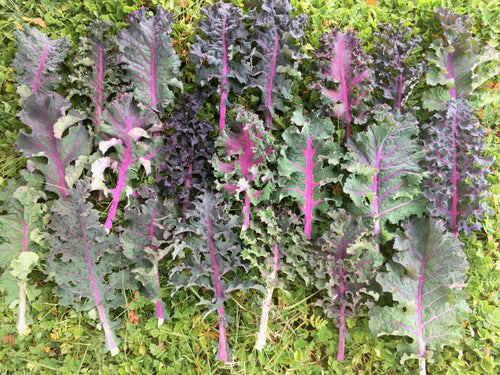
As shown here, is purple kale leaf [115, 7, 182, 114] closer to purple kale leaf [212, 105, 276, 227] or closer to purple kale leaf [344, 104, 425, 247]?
purple kale leaf [212, 105, 276, 227]

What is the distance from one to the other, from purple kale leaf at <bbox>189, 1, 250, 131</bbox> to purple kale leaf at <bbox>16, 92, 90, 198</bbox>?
89cm

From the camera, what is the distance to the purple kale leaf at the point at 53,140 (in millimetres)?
2268

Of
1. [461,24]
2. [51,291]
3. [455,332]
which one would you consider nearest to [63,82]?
[51,291]

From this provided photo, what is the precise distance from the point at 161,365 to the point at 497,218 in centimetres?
237

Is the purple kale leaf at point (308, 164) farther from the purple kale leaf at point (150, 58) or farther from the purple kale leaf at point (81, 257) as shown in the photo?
the purple kale leaf at point (81, 257)

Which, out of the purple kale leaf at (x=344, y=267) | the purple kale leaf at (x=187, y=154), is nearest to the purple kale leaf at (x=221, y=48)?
the purple kale leaf at (x=187, y=154)

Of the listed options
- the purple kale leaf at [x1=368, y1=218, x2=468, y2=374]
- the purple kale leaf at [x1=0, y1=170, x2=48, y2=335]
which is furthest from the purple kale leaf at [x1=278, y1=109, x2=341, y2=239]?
the purple kale leaf at [x1=0, y1=170, x2=48, y2=335]

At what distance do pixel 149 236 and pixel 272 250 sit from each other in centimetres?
77

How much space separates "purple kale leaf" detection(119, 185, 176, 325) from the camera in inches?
85.7

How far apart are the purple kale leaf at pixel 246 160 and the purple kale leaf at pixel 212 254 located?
0.13m

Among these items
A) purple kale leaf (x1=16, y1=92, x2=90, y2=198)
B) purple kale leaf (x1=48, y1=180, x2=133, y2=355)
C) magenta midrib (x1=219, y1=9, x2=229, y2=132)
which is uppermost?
magenta midrib (x1=219, y1=9, x2=229, y2=132)

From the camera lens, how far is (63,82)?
2.42 m

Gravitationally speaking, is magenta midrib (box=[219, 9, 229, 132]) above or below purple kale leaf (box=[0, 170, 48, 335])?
above

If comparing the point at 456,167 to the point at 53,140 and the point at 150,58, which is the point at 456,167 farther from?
the point at 53,140
